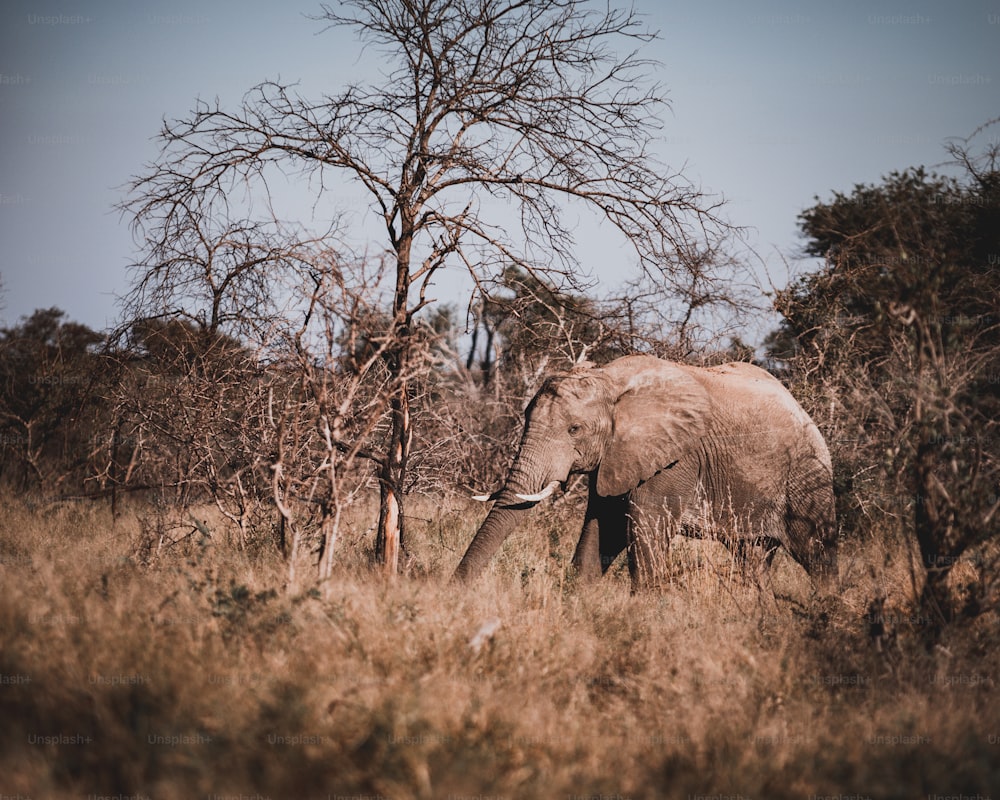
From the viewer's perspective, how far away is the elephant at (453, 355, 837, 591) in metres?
7.39

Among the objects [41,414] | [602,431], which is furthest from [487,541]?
[41,414]

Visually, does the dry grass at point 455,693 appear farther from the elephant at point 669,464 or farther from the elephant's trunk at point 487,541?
the elephant at point 669,464

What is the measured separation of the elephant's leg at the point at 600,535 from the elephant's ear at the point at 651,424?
478mm

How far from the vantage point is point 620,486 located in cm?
755

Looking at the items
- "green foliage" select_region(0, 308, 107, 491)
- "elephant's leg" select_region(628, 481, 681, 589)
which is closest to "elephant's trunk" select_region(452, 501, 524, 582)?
"elephant's leg" select_region(628, 481, 681, 589)

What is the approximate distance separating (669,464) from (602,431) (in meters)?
0.76

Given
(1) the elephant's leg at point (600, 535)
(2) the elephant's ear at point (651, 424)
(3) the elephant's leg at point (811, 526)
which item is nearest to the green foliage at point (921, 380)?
(3) the elephant's leg at point (811, 526)

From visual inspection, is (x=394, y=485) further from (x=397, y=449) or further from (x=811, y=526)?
(x=811, y=526)

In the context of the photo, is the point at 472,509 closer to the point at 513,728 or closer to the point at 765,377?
the point at 765,377

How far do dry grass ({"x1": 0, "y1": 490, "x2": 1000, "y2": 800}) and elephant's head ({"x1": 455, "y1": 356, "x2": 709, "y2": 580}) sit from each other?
1220 mm

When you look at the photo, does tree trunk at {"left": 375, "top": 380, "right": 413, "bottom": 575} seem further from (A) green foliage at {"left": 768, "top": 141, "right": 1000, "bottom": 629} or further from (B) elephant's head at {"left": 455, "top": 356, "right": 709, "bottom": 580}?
(A) green foliage at {"left": 768, "top": 141, "right": 1000, "bottom": 629}

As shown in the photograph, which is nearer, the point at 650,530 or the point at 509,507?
the point at 509,507

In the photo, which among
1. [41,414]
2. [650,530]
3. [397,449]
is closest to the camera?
[397,449]

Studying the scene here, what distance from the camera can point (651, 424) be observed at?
25.0ft
